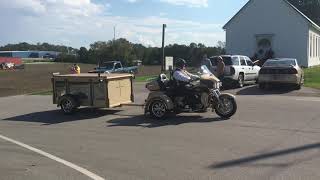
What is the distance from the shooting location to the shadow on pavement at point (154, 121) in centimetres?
1429

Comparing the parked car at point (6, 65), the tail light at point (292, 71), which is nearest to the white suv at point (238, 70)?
the tail light at point (292, 71)

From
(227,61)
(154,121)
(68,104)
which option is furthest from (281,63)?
(154,121)

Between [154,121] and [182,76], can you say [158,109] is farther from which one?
[182,76]

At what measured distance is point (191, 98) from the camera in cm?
1529

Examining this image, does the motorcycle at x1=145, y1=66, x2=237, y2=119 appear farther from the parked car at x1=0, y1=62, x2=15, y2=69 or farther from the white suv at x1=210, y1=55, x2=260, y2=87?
the parked car at x1=0, y1=62, x2=15, y2=69

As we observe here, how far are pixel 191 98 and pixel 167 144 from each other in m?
4.34

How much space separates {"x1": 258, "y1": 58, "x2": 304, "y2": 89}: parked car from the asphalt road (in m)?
7.51

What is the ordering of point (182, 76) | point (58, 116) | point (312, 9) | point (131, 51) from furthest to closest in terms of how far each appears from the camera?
point (131, 51) → point (312, 9) → point (58, 116) → point (182, 76)

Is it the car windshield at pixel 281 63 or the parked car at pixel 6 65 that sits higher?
the car windshield at pixel 281 63

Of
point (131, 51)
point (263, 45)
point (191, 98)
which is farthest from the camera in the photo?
point (131, 51)

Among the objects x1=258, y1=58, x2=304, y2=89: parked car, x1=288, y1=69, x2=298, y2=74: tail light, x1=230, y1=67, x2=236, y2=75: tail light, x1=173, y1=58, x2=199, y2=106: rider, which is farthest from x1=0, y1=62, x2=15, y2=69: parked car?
x1=173, y1=58, x2=199, y2=106: rider

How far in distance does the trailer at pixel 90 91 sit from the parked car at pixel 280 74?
9.59 m

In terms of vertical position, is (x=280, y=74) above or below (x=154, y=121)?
above

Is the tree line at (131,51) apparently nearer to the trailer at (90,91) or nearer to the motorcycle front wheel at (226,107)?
the trailer at (90,91)
